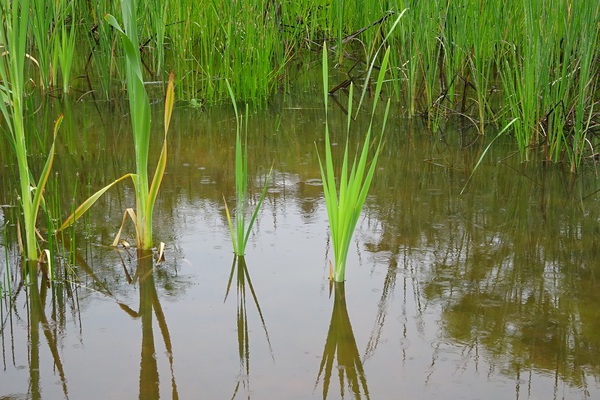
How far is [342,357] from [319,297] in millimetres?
296

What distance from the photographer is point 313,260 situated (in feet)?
7.52

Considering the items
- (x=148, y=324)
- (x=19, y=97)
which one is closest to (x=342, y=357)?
A: (x=148, y=324)

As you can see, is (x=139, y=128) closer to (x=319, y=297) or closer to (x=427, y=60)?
(x=319, y=297)

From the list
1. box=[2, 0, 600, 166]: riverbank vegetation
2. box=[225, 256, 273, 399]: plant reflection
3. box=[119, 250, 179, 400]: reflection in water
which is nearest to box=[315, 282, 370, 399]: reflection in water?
box=[225, 256, 273, 399]: plant reflection

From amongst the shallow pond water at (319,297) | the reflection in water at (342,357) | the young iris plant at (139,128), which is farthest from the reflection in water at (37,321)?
the reflection in water at (342,357)

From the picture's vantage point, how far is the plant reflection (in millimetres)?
1705

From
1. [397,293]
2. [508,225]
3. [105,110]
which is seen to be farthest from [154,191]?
[105,110]

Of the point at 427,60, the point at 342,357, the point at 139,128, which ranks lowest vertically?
the point at 342,357

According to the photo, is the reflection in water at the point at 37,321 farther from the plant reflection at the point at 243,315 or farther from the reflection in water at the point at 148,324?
the plant reflection at the point at 243,315

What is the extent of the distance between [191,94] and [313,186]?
162 cm

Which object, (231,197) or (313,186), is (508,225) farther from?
(231,197)

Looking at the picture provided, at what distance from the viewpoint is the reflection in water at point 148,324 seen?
1.65 metres

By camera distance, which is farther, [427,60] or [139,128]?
[427,60]

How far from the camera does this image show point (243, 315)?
1.97m
